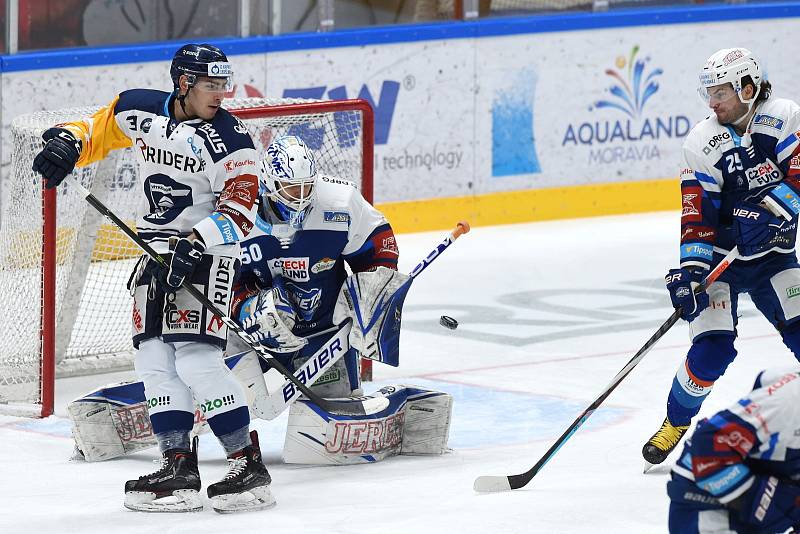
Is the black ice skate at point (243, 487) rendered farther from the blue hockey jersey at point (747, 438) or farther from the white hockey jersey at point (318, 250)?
the blue hockey jersey at point (747, 438)

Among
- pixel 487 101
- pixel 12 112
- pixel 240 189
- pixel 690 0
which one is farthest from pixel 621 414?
pixel 690 0

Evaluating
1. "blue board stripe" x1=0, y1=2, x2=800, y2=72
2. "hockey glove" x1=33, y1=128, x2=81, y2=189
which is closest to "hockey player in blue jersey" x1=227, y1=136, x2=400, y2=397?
"hockey glove" x1=33, y1=128, x2=81, y2=189

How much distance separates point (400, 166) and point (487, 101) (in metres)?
0.73

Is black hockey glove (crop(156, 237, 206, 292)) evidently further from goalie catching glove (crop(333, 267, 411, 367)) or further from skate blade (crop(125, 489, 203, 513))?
goalie catching glove (crop(333, 267, 411, 367))

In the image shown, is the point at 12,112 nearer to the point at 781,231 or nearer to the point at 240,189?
the point at 240,189

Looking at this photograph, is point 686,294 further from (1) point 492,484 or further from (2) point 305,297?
(2) point 305,297

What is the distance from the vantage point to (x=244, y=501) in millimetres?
4422

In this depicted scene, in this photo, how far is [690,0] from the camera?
1070 centimetres

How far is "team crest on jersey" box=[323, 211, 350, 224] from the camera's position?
199 inches

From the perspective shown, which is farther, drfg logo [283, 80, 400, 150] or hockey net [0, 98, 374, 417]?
drfg logo [283, 80, 400, 150]

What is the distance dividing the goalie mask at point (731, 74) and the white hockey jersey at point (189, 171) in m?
1.32

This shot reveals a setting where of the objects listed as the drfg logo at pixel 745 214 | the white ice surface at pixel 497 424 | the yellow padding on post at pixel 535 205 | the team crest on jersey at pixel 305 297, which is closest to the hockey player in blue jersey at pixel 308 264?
the team crest on jersey at pixel 305 297

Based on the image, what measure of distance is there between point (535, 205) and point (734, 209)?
528 centimetres

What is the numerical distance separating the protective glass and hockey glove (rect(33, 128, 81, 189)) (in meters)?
1.80
